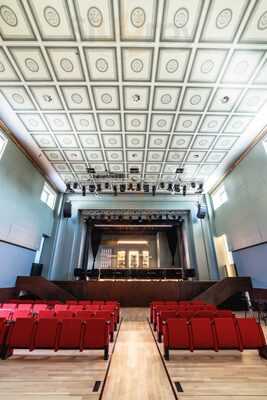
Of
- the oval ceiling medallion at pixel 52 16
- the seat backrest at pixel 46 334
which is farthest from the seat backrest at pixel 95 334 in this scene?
the oval ceiling medallion at pixel 52 16

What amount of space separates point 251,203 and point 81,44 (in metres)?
7.64

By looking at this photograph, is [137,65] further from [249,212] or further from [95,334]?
[249,212]

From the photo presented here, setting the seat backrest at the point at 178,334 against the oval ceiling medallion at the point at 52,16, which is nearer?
the seat backrest at the point at 178,334

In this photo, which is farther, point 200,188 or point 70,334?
point 200,188

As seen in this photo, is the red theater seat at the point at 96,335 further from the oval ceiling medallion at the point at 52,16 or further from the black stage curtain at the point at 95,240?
the black stage curtain at the point at 95,240

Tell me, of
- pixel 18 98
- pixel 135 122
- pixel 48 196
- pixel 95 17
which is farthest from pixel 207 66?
pixel 48 196

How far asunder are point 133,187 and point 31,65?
7.11 metres

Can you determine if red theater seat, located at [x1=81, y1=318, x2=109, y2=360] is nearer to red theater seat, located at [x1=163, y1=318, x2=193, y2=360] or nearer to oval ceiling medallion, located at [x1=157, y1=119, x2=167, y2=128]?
red theater seat, located at [x1=163, y1=318, x2=193, y2=360]

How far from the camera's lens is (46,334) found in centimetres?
312

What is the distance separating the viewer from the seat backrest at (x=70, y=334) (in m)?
3.08

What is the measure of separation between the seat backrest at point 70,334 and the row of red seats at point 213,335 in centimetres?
146

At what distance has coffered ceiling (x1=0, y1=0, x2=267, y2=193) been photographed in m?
3.94

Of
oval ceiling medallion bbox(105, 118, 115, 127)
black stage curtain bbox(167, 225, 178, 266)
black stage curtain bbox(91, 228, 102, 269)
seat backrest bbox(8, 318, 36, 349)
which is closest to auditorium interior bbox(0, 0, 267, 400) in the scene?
seat backrest bbox(8, 318, 36, 349)

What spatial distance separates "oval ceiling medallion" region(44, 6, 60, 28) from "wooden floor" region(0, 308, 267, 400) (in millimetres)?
6328
